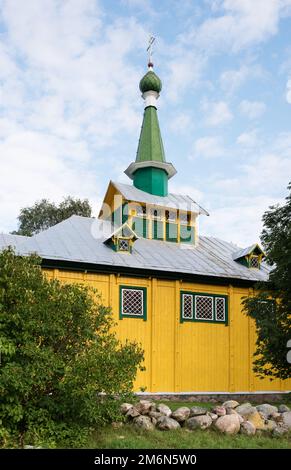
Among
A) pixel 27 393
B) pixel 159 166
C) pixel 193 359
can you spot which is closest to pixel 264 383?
pixel 193 359

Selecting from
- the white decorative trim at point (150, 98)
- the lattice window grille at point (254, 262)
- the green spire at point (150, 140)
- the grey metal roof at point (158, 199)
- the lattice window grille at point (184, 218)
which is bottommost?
the lattice window grille at point (254, 262)

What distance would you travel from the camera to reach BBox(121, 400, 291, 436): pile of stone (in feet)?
36.8

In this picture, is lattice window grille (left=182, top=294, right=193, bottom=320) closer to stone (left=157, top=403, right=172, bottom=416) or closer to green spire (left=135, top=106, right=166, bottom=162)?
stone (left=157, top=403, right=172, bottom=416)

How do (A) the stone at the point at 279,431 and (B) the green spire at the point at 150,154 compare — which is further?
(B) the green spire at the point at 150,154

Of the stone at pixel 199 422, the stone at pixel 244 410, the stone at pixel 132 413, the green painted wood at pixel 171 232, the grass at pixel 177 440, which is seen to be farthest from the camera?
the green painted wood at pixel 171 232

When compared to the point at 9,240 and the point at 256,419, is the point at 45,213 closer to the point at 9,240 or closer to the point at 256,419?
the point at 9,240

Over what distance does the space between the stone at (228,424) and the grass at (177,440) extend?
0.13 metres

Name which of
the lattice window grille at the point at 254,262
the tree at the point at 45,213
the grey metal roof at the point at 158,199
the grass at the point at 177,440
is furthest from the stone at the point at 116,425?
the tree at the point at 45,213

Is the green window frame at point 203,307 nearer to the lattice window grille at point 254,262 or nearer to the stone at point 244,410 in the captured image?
the lattice window grille at point 254,262

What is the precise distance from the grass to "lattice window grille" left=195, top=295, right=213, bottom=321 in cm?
722

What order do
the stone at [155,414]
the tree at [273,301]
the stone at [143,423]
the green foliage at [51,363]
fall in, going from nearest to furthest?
the green foliage at [51,363] → the stone at [143,423] → the stone at [155,414] → the tree at [273,301]

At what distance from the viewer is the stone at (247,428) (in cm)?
1120

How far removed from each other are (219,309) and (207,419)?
7.64 metres
